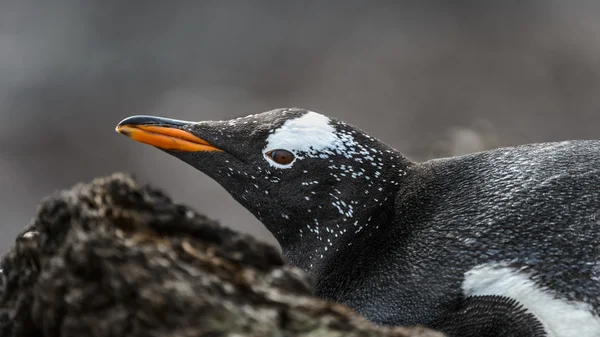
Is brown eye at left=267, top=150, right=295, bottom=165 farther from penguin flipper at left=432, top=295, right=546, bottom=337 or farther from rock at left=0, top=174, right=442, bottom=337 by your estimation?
rock at left=0, top=174, right=442, bottom=337

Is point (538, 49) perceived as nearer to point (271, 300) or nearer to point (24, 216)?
point (24, 216)

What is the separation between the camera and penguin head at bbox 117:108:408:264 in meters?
2.41

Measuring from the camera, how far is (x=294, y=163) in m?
2.43

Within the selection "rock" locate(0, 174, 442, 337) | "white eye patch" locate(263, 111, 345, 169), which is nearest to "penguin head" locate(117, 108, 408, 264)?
"white eye patch" locate(263, 111, 345, 169)

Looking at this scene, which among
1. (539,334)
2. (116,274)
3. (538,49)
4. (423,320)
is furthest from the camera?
(538,49)

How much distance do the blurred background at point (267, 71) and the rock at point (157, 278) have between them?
14.5 ft

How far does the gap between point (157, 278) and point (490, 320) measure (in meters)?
1.10

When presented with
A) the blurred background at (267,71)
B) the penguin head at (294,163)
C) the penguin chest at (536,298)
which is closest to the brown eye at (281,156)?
the penguin head at (294,163)

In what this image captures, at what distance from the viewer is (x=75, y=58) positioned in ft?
22.3

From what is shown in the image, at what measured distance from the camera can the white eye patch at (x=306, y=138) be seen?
7.88ft

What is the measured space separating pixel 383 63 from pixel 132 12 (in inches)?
87.3

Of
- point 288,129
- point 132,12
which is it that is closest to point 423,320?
point 288,129

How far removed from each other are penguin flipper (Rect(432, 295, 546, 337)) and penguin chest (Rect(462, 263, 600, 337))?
0.02m

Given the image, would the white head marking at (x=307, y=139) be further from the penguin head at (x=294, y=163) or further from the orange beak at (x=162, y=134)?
the orange beak at (x=162, y=134)
